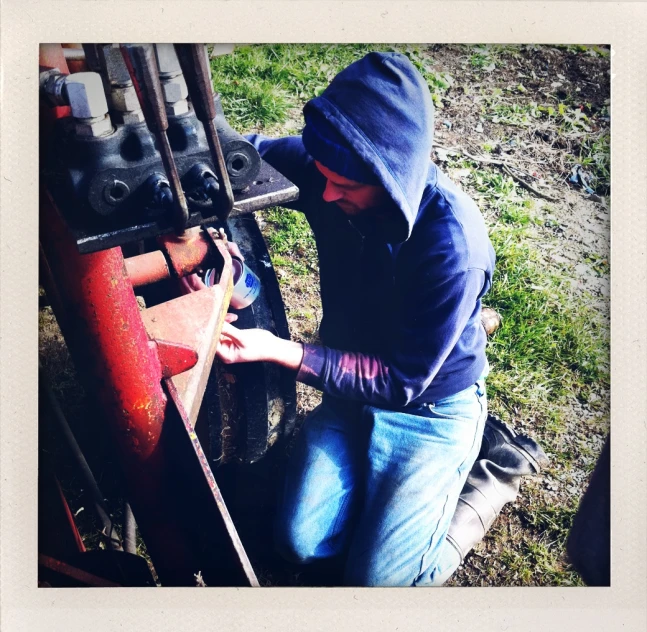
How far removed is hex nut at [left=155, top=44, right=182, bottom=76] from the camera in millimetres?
1062

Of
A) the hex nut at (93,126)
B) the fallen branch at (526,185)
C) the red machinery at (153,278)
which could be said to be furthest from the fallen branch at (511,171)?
the hex nut at (93,126)

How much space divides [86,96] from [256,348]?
67 centimetres

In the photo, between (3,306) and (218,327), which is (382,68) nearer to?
(218,327)

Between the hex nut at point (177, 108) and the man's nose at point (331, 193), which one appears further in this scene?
the man's nose at point (331, 193)

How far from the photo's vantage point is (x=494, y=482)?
158cm

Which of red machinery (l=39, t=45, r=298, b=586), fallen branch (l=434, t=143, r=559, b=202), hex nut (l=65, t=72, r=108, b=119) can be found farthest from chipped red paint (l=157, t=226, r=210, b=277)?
fallen branch (l=434, t=143, r=559, b=202)

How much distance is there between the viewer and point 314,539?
1550 millimetres

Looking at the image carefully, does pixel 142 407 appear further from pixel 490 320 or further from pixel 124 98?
pixel 490 320

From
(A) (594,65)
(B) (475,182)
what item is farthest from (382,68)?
(A) (594,65)

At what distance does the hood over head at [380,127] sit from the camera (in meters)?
1.21

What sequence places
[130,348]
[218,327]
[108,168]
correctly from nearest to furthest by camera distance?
[108,168], [130,348], [218,327]

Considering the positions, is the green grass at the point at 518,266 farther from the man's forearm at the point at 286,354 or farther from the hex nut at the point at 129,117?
the hex nut at the point at 129,117

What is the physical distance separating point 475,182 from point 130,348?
0.84 metres

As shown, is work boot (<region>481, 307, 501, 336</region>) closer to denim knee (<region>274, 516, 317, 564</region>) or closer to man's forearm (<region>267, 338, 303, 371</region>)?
man's forearm (<region>267, 338, 303, 371</region>)
